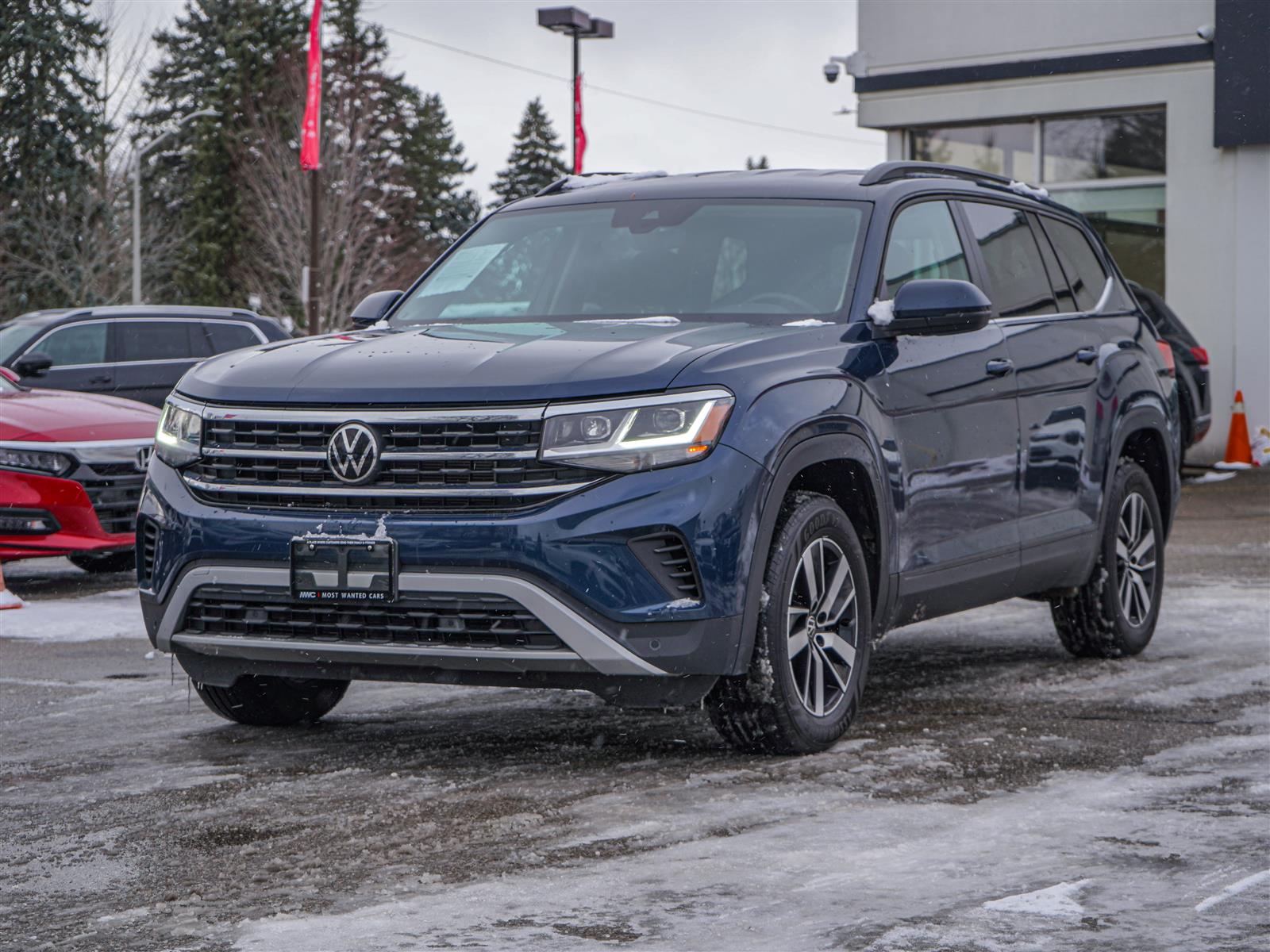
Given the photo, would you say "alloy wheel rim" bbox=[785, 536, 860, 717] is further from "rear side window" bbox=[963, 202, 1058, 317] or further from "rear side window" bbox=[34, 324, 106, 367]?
"rear side window" bbox=[34, 324, 106, 367]

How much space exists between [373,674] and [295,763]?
0.42m

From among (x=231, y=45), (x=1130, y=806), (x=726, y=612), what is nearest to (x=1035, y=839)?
(x=1130, y=806)

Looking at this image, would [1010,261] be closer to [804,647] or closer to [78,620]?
[804,647]

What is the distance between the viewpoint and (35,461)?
10344 millimetres

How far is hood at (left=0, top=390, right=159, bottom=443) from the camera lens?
10438mm

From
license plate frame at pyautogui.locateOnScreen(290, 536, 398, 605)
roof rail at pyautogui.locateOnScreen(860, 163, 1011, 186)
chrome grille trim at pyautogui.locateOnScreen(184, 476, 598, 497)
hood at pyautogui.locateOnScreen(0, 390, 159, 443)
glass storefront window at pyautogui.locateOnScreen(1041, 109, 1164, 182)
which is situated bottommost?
license plate frame at pyautogui.locateOnScreen(290, 536, 398, 605)

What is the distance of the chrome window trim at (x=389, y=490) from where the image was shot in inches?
203

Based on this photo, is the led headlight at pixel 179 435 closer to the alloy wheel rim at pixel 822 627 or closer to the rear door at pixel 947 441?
the alloy wheel rim at pixel 822 627

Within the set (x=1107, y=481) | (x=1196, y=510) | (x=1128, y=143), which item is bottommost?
(x=1196, y=510)

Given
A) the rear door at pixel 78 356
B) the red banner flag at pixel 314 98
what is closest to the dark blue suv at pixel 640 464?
the rear door at pixel 78 356

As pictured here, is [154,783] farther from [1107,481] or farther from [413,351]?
[1107,481]

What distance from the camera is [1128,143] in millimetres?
20938

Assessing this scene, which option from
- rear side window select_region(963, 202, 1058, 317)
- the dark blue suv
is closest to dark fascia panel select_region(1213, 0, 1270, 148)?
rear side window select_region(963, 202, 1058, 317)

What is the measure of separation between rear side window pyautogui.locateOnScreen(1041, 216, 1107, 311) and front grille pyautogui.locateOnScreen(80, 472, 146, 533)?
511 cm
